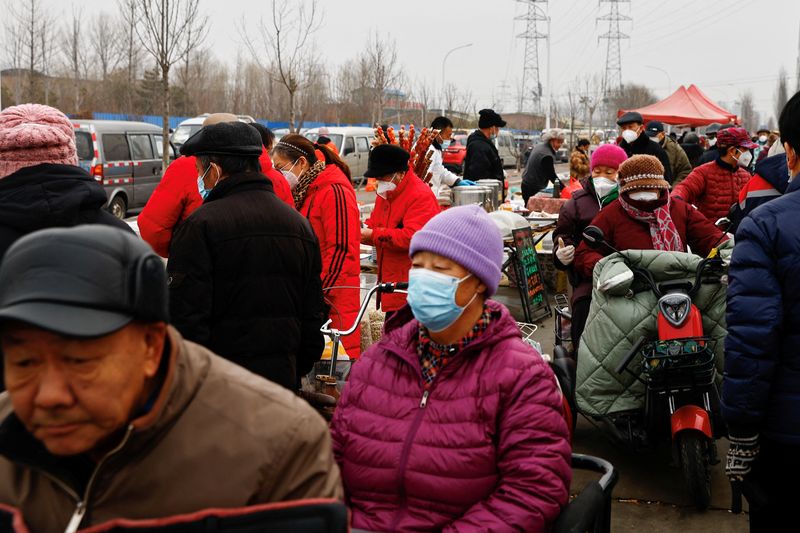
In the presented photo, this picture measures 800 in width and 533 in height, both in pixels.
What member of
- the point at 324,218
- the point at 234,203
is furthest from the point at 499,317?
the point at 324,218

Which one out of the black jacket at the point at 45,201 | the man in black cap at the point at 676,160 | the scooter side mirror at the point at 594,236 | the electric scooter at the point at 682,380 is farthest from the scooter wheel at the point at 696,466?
the man in black cap at the point at 676,160

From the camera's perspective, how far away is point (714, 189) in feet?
29.9

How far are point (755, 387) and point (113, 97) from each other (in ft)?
183

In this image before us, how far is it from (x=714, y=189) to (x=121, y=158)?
14.3 metres

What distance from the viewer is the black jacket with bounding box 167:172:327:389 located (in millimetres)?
3799

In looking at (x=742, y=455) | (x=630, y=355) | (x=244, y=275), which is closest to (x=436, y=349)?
(x=244, y=275)

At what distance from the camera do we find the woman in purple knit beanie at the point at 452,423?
2869 mm

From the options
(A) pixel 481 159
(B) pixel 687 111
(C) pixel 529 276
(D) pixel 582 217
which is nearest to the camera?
(D) pixel 582 217

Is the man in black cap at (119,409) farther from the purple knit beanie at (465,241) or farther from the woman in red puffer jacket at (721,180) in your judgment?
the woman in red puffer jacket at (721,180)

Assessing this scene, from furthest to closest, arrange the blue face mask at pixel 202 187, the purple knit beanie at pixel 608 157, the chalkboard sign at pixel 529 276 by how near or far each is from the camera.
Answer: the chalkboard sign at pixel 529 276, the purple knit beanie at pixel 608 157, the blue face mask at pixel 202 187

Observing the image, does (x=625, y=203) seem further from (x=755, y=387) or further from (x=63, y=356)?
(x=63, y=356)

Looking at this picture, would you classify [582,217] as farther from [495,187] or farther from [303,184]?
[495,187]

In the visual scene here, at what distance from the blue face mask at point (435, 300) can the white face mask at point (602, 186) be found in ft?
12.4

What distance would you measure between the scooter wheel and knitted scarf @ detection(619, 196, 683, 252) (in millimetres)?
1294
